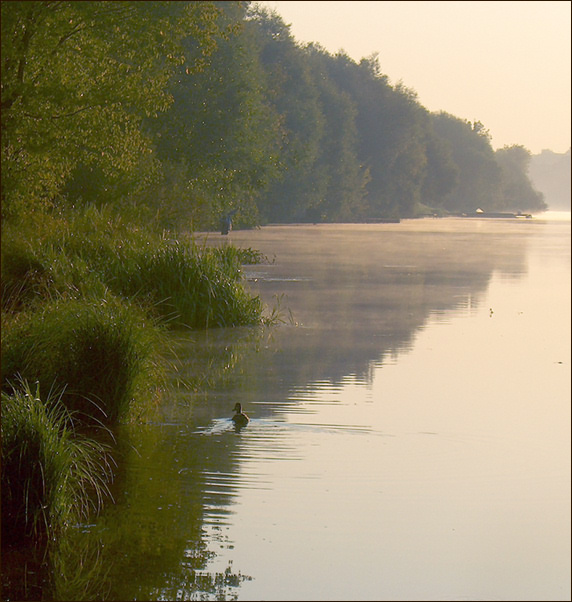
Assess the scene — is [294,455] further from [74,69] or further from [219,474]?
[74,69]

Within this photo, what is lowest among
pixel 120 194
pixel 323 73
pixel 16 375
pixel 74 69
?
pixel 16 375

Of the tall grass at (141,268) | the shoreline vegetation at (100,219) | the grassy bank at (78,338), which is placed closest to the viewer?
the grassy bank at (78,338)

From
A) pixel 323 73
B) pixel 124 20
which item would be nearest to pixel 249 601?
pixel 124 20

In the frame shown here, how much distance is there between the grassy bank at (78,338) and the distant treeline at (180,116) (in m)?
1.17

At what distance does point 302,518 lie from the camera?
693 cm

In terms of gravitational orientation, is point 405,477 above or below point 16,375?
below

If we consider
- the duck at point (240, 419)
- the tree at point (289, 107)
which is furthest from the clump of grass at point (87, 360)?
the tree at point (289, 107)

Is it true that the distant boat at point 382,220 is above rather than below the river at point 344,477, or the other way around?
above

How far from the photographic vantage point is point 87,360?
30.6 ft

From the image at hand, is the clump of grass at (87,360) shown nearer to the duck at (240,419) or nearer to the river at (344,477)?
the river at (344,477)

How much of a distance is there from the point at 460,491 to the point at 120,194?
17.6 m

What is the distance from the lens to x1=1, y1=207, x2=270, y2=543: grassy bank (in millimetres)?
6590

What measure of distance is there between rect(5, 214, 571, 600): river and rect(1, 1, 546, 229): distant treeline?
128 inches

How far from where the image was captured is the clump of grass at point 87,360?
9109 millimetres
